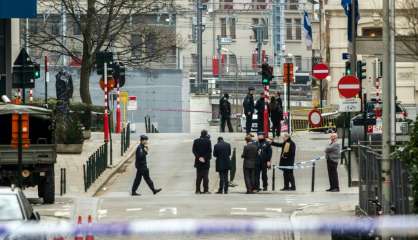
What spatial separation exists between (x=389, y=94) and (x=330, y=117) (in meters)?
37.8

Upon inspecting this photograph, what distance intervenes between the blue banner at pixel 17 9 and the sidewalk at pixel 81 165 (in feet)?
15.2

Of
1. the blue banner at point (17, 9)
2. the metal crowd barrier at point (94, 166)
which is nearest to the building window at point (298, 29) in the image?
the blue banner at point (17, 9)

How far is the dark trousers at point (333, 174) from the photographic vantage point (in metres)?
33.5

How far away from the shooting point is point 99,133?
51.1 m

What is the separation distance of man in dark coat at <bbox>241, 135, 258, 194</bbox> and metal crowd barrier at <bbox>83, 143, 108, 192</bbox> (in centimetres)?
420

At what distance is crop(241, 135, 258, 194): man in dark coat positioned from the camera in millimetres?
33906

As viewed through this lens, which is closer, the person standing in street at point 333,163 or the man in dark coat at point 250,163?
the person standing in street at point 333,163

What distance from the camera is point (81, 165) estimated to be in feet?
130

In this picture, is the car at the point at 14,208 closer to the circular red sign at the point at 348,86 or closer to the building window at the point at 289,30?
the circular red sign at the point at 348,86

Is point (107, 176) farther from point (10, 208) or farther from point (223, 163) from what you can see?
point (10, 208)

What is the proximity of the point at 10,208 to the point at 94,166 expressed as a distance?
60.3 ft

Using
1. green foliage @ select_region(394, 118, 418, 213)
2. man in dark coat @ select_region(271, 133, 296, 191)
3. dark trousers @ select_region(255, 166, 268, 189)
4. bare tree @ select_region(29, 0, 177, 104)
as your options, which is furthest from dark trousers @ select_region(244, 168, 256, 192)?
bare tree @ select_region(29, 0, 177, 104)

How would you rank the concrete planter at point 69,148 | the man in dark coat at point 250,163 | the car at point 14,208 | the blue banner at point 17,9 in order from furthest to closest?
the concrete planter at point 69,148 < the blue banner at point 17,9 < the man in dark coat at point 250,163 < the car at point 14,208

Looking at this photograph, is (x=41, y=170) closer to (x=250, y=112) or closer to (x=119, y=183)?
(x=119, y=183)
